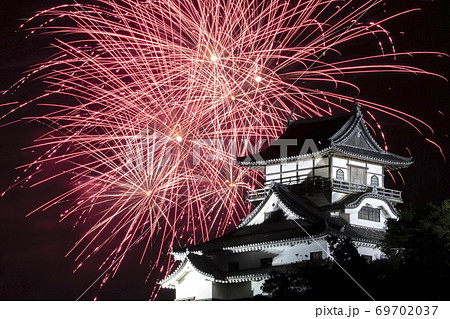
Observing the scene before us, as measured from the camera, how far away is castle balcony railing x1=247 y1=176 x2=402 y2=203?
48.2m

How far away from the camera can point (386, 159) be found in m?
50.2

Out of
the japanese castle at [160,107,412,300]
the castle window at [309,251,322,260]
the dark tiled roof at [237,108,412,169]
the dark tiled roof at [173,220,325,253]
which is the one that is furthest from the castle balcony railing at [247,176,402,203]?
the castle window at [309,251,322,260]

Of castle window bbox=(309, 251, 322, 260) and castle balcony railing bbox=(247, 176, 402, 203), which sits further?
castle balcony railing bbox=(247, 176, 402, 203)

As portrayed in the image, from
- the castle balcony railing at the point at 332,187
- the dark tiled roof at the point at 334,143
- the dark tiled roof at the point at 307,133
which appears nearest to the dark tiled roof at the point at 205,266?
the castle balcony railing at the point at 332,187

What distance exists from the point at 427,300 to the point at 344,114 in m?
22.4

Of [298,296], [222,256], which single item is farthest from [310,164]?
[298,296]

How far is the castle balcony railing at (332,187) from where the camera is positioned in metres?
48.2

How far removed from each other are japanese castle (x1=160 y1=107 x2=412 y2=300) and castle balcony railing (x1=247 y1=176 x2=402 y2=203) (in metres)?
0.06

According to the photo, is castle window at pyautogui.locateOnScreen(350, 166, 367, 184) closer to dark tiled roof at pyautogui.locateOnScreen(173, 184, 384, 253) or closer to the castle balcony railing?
the castle balcony railing

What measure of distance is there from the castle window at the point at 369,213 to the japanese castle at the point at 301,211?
2.3 inches

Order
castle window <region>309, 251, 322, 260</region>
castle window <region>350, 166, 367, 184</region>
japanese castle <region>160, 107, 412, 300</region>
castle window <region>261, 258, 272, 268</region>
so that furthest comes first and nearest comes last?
1. castle window <region>350, 166, 367, 184</region>
2. castle window <region>261, 258, 272, 268</region>
3. japanese castle <region>160, 107, 412, 300</region>
4. castle window <region>309, 251, 322, 260</region>

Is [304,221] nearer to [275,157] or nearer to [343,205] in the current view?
[343,205]

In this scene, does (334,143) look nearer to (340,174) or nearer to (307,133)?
(340,174)

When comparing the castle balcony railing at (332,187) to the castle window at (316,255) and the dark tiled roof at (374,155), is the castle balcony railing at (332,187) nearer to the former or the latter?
the dark tiled roof at (374,155)
